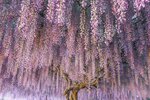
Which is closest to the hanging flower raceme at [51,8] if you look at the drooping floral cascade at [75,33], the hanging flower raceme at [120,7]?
the drooping floral cascade at [75,33]

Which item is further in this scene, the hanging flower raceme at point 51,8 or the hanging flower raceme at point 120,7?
the hanging flower raceme at point 51,8

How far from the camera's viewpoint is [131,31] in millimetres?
2691

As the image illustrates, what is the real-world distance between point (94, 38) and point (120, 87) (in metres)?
2.90

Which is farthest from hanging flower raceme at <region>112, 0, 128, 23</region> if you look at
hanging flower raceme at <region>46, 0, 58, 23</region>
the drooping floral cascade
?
hanging flower raceme at <region>46, 0, 58, 23</region>

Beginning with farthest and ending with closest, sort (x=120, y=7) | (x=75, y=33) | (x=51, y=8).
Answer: (x=75, y=33) < (x=51, y=8) < (x=120, y=7)

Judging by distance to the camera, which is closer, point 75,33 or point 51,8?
point 51,8

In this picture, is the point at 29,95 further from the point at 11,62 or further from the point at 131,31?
the point at 131,31

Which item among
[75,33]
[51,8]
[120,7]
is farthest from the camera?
[75,33]

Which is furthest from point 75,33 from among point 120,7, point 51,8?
point 120,7

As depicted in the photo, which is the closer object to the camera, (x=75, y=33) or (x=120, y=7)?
(x=120, y=7)

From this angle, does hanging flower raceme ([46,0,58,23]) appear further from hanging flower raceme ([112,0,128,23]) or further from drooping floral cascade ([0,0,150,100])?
hanging flower raceme ([112,0,128,23])

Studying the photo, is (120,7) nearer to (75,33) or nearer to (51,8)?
(51,8)

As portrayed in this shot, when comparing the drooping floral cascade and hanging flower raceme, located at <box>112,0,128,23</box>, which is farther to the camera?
the drooping floral cascade

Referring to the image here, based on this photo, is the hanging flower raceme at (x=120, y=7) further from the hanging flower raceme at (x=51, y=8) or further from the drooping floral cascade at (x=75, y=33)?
the hanging flower raceme at (x=51, y=8)
